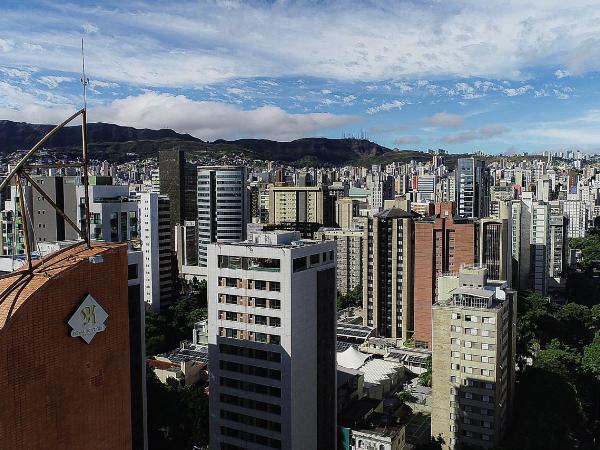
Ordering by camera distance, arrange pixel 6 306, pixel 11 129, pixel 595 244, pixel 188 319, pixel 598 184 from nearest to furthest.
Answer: pixel 6 306, pixel 188 319, pixel 595 244, pixel 598 184, pixel 11 129

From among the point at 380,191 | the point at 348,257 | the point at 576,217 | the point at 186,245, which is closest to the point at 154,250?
the point at 186,245

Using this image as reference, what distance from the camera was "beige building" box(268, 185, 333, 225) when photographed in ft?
217

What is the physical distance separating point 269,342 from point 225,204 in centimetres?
3399

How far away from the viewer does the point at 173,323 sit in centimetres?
3656

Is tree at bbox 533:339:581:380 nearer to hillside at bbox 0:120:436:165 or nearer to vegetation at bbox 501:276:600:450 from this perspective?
vegetation at bbox 501:276:600:450

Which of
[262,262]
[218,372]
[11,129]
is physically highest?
[11,129]

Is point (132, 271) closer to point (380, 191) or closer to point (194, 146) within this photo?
point (380, 191)

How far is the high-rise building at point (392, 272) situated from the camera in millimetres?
34656

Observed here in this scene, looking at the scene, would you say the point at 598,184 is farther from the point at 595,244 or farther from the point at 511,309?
the point at 511,309

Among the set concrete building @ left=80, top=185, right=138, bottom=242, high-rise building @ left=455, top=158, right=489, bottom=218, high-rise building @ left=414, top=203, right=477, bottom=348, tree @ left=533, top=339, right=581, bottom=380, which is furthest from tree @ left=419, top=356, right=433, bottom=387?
high-rise building @ left=455, top=158, right=489, bottom=218

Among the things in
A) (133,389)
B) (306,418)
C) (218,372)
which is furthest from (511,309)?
(133,389)

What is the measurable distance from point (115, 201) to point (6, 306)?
1976cm

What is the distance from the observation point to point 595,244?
6388cm

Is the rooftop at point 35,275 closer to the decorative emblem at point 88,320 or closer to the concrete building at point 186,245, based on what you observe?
the decorative emblem at point 88,320
